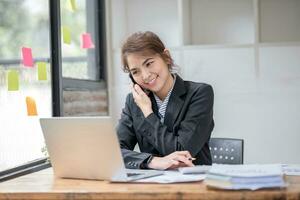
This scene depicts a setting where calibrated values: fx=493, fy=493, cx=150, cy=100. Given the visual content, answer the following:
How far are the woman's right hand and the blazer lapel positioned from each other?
276 millimetres

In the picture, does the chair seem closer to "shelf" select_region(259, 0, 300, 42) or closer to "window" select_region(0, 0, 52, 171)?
"window" select_region(0, 0, 52, 171)

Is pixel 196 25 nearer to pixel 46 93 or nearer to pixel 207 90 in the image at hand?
pixel 46 93

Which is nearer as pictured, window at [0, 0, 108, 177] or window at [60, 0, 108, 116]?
window at [0, 0, 108, 177]

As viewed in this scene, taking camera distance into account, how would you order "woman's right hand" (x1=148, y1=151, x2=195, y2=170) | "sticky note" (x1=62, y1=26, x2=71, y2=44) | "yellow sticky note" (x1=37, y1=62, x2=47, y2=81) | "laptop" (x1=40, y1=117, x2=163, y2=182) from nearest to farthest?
"laptop" (x1=40, y1=117, x2=163, y2=182)
"woman's right hand" (x1=148, y1=151, x2=195, y2=170)
"yellow sticky note" (x1=37, y1=62, x2=47, y2=81)
"sticky note" (x1=62, y1=26, x2=71, y2=44)

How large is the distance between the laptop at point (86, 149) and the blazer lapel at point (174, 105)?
0.44 m

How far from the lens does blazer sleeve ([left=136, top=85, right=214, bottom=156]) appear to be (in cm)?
194

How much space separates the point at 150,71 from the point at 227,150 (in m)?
0.60

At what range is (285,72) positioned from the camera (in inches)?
129

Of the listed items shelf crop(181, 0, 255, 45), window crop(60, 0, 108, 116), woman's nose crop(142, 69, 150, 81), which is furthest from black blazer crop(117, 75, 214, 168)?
shelf crop(181, 0, 255, 45)

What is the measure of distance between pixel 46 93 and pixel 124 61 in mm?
775

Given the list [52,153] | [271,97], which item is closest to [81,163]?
[52,153]

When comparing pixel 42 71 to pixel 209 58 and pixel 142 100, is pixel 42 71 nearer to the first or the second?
pixel 142 100

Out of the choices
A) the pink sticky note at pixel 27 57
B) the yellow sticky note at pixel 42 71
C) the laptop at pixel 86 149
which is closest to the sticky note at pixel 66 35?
the yellow sticky note at pixel 42 71

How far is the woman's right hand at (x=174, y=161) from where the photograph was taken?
1744mm
